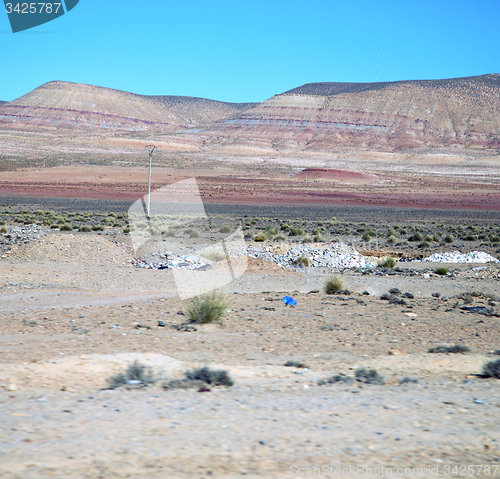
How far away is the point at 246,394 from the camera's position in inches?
213

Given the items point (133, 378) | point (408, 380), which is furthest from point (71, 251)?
point (408, 380)

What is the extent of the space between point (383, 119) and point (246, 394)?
16007 cm

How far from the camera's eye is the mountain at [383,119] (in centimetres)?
14588

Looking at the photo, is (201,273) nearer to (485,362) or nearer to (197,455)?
(485,362)

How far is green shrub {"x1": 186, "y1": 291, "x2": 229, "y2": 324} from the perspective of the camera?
29.7 ft

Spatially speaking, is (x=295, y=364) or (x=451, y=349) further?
(x=451, y=349)

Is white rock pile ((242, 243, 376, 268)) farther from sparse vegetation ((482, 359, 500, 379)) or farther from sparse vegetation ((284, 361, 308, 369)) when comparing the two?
sparse vegetation ((482, 359, 500, 379))

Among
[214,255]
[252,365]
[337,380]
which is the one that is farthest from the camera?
[214,255]

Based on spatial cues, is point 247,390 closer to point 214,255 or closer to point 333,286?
point 333,286

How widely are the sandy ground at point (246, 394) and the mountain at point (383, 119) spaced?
445 ft

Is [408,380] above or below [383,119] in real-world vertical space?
below

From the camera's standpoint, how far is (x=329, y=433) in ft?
14.4

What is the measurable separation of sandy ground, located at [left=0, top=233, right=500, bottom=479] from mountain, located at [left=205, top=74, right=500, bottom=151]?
13553 centimetres

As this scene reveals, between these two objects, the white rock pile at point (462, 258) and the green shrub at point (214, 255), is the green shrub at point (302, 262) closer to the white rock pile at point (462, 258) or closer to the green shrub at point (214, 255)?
the green shrub at point (214, 255)
